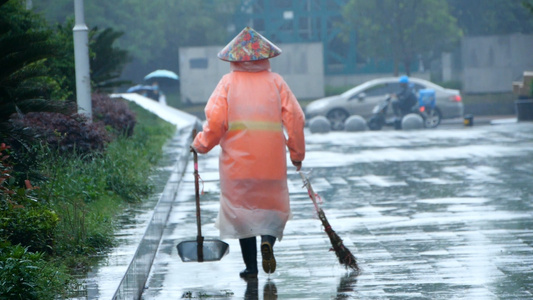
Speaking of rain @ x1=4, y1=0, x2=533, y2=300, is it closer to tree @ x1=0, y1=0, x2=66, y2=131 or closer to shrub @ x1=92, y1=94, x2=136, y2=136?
shrub @ x1=92, y1=94, x2=136, y2=136

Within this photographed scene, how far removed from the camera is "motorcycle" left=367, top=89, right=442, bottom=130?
85.8ft

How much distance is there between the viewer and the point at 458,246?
791 cm

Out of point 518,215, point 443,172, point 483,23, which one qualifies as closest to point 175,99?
point 483,23

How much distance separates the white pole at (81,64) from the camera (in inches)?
472

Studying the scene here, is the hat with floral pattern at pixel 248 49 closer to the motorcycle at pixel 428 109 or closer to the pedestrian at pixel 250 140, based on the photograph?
the pedestrian at pixel 250 140

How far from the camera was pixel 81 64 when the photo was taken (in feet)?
39.8

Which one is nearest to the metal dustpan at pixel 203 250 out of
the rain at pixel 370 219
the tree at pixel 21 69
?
the rain at pixel 370 219

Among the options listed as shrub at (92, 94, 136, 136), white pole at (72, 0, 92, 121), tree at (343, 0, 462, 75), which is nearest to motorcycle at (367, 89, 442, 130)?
shrub at (92, 94, 136, 136)

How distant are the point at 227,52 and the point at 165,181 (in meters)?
4.44

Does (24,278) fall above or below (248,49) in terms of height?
below

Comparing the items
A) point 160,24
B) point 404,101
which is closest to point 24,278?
point 404,101

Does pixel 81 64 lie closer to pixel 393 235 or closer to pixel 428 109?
pixel 393 235

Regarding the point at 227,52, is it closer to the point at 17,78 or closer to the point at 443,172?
the point at 17,78

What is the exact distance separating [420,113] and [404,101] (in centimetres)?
57
